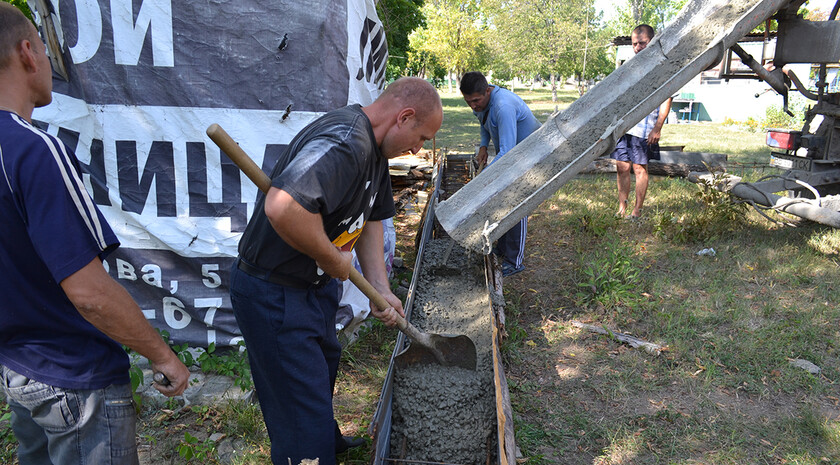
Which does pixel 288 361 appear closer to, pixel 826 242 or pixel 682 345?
pixel 682 345

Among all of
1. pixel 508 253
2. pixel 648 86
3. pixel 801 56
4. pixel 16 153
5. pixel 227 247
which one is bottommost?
pixel 508 253

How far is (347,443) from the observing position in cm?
259

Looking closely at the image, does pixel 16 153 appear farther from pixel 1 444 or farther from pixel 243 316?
pixel 1 444

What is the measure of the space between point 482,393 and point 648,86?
2574 millimetres

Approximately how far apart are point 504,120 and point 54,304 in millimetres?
3643

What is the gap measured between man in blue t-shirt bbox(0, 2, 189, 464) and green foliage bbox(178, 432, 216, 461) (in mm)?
886

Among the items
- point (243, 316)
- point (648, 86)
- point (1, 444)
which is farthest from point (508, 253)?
point (1, 444)

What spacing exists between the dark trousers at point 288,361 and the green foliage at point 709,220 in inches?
181

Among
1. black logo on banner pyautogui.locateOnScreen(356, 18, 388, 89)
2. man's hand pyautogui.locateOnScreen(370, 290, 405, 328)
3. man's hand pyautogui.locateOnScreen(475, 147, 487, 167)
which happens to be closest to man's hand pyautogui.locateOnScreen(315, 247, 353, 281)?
man's hand pyautogui.locateOnScreen(370, 290, 405, 328)

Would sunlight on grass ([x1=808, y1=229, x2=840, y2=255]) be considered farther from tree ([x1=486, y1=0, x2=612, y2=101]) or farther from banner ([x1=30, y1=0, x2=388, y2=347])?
tree ([x1=486, y1=0, x2=612, y2=101])

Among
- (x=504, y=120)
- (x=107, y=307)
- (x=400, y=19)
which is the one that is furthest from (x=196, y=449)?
(x=400, y=19)

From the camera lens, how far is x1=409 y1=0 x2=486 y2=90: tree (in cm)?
3150

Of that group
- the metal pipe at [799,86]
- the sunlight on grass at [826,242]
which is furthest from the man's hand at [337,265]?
the sunlight on grass at [826,242]

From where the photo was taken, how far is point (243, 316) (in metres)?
1.97
